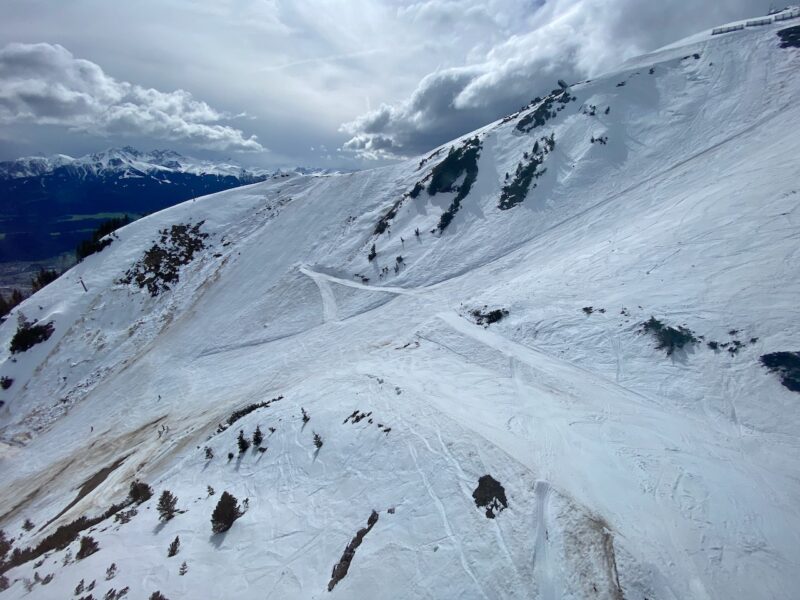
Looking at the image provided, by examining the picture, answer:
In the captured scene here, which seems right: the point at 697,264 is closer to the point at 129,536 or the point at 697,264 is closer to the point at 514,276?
the point at 514,276

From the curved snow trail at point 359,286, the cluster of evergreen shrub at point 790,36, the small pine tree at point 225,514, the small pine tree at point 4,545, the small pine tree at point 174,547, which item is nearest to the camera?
the small pine tree at point 174,547

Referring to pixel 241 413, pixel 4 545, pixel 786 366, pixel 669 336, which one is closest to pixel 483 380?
pixel 669 336

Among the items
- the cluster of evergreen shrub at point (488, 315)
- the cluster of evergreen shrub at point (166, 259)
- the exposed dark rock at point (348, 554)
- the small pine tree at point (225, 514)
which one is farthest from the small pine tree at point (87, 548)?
the cluster of evergreen shrub at point (166, 259)

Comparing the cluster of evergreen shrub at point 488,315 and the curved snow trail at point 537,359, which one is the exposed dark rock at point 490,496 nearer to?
the curved snow trail at point 537,359

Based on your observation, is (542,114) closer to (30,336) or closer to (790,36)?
(790,36)

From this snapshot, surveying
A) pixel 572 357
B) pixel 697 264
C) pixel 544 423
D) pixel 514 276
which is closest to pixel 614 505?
pixel 544 423

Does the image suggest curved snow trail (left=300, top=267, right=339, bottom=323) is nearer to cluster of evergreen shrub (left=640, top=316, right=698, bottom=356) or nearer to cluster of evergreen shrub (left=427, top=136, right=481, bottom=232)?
cluster of evergreen shrub (left=427, top=136, right=481, bottom=232)
